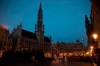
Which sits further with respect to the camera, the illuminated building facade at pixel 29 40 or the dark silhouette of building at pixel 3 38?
the illuminated building facade at pixel 29 40

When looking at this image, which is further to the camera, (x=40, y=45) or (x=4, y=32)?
(x=40, y=45)

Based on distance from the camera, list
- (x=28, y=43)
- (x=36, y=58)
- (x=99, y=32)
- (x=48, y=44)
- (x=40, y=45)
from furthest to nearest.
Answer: (x=48, y=44) → (x=40, y=45) → (x=28, y=43) → (x=36, y=58) → (x=99, y=32)

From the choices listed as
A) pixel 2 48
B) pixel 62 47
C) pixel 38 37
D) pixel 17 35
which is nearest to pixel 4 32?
pixel 2 48

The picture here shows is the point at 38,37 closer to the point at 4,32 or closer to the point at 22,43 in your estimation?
the point at 22,43

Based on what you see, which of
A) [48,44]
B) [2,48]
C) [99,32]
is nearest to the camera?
[99,32]

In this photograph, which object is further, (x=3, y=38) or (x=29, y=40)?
(x=29, y=40)

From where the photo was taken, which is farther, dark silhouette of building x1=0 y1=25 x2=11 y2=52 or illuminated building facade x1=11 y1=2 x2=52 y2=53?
illuminated building facade x1=11 y1=2 x2=52 y2=53

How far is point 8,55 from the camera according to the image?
42.8m

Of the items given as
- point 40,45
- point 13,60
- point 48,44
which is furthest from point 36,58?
point 48,44

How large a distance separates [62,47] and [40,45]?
43758 millimetres

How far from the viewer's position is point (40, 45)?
345 feet

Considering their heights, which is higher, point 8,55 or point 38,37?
point 38,37

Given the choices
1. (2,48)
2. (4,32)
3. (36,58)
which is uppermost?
(4,32)

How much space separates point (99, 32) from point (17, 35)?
62.0 m
